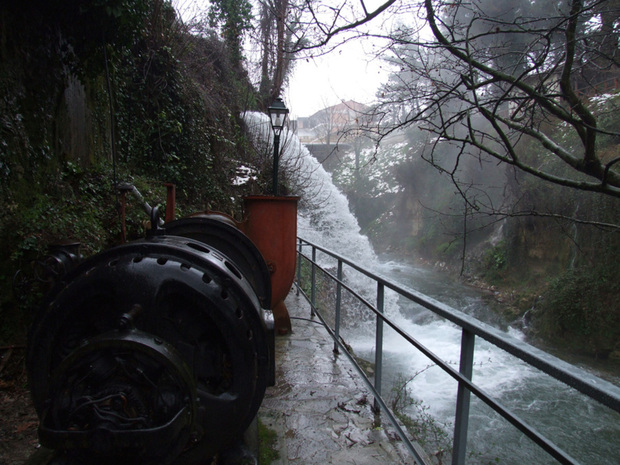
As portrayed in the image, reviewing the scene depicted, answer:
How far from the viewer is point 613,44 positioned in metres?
4.32

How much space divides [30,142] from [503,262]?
1890 cm

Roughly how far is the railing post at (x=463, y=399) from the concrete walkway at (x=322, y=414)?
0.73 metres

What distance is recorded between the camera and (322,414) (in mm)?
2838

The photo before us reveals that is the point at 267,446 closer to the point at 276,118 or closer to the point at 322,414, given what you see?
the point at 322,414

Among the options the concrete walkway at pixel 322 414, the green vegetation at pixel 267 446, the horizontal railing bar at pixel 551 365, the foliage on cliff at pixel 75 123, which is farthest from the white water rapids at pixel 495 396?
the foliage on cliff at pixel 75 123

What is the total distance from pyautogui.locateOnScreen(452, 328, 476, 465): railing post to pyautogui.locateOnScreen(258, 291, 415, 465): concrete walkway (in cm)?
73

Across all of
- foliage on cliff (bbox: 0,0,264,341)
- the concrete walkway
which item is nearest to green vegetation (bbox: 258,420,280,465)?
the concrete walkway

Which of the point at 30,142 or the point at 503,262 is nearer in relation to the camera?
the point at 30,142

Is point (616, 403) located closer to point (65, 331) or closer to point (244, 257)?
point (65, 331)

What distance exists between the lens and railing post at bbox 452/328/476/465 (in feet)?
5.23

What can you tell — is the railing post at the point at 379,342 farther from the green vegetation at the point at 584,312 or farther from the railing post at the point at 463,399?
the green vegetation at the point at 584,312

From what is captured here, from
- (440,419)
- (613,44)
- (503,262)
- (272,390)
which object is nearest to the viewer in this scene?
(272,390)

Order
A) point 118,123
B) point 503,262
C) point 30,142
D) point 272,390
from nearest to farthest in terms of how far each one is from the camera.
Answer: point 272,390 < point 30,142 < point 118,123 < point 503,262

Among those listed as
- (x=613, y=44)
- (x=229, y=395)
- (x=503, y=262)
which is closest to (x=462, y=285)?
(x=503, y=262)
